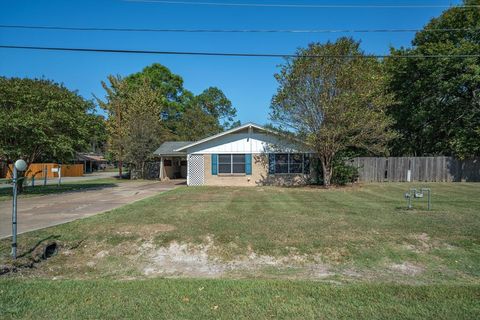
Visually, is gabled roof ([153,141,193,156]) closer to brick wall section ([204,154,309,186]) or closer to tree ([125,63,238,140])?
brick wall section ([204,154,309,186])

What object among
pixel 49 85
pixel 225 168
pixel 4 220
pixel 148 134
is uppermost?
pixel 49 85

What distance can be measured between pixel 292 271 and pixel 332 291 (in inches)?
49.8

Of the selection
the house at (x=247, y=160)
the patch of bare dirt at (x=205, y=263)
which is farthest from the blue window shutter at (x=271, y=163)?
the patch of bare dirt at (x=205, y=263)

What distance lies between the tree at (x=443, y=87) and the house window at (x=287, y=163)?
24.6 feet

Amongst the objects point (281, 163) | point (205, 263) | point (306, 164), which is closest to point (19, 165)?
→ point (205, 263)

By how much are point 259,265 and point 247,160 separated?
46.8 ft

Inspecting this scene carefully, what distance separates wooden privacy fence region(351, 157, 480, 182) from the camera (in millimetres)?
21375

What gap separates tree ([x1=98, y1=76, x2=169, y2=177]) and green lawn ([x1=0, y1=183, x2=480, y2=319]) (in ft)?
59.7

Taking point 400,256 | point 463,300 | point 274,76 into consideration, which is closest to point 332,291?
point 463,300

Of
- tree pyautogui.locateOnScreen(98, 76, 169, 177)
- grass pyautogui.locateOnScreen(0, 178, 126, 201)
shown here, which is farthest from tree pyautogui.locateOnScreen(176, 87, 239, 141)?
grass pyautogui.locateOnScreen(0, 178, 126, 201)

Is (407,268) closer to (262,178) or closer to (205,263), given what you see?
(205,263)

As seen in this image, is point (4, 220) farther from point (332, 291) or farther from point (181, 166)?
point (181, 166)

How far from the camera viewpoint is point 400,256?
19.6 ft

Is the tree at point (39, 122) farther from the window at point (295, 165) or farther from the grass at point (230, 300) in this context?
the grass at point (230, 300)
